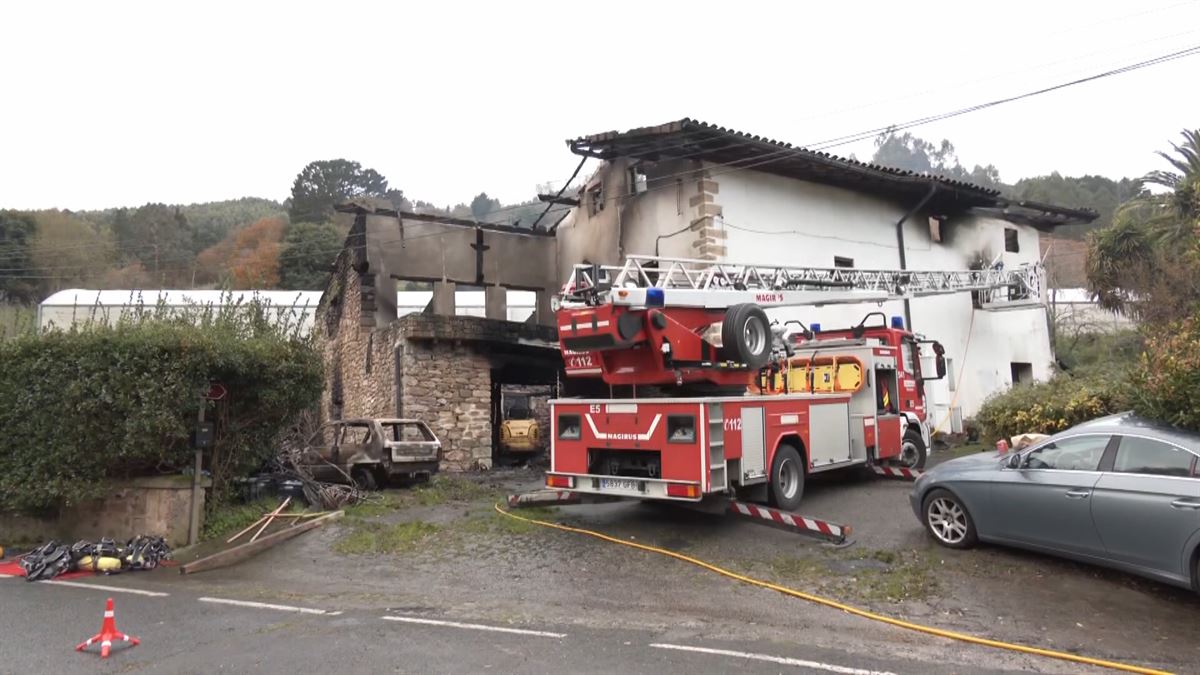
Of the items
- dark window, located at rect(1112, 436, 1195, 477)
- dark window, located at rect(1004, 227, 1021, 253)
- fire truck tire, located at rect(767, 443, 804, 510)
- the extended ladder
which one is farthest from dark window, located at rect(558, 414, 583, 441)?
dark window, located at rect(1004, 227, 1021, 253)

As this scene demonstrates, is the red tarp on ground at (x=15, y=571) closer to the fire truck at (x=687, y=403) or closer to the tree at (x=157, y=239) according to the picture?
the fire truck at (x=687, y=403)

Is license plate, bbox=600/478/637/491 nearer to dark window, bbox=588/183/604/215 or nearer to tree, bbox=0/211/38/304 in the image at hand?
dark window, bbox=588/183/604/215

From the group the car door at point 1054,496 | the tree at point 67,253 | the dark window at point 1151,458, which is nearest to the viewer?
the dark window at point 1151,458

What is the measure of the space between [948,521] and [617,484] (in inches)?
143

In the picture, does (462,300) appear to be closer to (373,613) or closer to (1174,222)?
(1174,222)

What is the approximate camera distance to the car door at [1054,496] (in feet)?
21.4

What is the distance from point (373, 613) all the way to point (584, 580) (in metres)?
2.09

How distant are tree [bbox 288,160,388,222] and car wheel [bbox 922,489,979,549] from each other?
61445 mm

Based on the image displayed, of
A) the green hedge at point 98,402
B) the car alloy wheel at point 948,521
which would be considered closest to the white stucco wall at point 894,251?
the car alloy wheel at point 948,521

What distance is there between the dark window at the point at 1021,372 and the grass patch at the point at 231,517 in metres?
18.9

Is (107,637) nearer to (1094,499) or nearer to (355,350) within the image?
(1094,499)

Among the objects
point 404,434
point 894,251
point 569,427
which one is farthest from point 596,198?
point 569,427

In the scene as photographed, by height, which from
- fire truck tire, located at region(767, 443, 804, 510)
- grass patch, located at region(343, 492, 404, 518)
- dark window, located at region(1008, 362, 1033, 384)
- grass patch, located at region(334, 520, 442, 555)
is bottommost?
grass patch, located at region(334, 520, 442, 555)

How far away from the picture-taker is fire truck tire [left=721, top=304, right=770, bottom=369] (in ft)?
29.7
